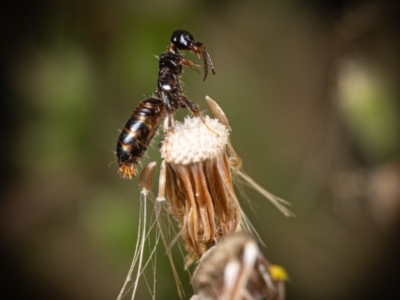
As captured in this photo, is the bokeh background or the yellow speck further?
the bokeh background

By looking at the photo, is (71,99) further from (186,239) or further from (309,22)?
(186,239)

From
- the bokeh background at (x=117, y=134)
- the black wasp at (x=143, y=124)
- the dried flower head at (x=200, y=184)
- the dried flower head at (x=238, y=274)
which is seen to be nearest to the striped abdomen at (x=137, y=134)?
the black wasp at (x=143, y=124)

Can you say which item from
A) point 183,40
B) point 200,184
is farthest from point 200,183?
point 183,40

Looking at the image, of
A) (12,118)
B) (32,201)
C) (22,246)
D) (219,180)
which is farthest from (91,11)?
(219,180)

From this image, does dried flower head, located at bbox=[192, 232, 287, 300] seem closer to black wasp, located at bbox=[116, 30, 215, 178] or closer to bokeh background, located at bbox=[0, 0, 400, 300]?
black wasp, located at bbox=[116, 30, 215, 178]

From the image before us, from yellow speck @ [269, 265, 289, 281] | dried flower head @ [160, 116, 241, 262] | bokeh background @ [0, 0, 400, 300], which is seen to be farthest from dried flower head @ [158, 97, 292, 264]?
bokeh background @ [0, 0, 400, 300]
